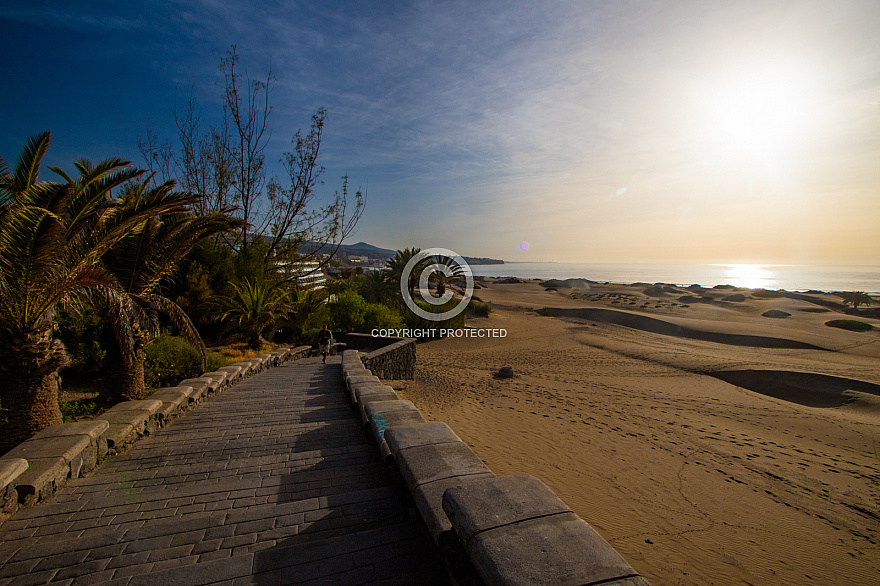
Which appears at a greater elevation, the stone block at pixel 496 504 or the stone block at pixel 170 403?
the stone block at pixel 496 504

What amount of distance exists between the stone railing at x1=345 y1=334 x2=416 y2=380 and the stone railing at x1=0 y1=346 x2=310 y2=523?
551cm

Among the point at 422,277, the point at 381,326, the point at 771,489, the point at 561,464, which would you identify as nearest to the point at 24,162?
the point at 561,464

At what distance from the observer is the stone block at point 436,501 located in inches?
76.5

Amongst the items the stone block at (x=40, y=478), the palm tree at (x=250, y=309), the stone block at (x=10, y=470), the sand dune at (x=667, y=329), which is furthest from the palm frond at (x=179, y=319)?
the sand dune at (x=667, y=329)

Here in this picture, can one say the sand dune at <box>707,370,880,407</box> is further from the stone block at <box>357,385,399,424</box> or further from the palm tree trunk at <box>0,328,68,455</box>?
the palm tree trunk at <box>0,328,68,455</box>

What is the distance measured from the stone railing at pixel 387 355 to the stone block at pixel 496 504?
28.0 feet

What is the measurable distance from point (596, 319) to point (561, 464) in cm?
2491

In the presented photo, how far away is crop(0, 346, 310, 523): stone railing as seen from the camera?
2727mm

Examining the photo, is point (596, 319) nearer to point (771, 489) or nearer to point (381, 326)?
point (381, 326)

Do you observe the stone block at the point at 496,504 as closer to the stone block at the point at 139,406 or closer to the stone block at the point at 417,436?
the stone block at the point at 417,436

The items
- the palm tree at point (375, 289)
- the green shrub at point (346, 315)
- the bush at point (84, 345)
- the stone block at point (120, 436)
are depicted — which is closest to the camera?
the stone block at point (120, 436)

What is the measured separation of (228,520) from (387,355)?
8959mm

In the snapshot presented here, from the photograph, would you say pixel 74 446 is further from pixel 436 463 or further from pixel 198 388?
pixel 436 463

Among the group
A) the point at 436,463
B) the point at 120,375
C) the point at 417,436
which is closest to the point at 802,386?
the point at 417,436
